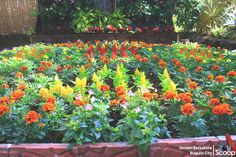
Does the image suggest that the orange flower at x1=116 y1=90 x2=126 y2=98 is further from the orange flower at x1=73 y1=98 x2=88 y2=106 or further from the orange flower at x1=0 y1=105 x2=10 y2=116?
the orange flower at x1=0 y1=105 x2=10 y2=116

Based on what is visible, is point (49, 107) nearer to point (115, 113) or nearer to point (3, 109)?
point (3, 109)

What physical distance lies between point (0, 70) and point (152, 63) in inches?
72.3

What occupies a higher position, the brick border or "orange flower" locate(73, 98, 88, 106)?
"orange flower" locate(73, 98, 88, 106)

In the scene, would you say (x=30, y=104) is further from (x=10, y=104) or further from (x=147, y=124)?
(x=147, y=124)

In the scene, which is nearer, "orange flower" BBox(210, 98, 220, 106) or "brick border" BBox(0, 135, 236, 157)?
"brick border" BBox(0, 135, 236, 157)

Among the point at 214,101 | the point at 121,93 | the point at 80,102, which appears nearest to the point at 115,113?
the point at 121,93

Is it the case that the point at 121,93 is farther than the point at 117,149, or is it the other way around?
the point at 121,93

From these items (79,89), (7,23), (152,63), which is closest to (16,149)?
(79,89)

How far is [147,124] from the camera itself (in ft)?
8.29

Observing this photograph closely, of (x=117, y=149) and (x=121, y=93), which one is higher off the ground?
(x=121, y=93)

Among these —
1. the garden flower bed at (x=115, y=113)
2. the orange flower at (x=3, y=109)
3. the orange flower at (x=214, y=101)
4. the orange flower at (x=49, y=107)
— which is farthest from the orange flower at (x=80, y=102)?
the orange flower at (x=214, y=101)

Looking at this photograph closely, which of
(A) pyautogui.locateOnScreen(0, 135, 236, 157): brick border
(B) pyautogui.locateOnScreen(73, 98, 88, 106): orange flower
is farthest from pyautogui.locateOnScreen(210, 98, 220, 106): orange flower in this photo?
(B) pyautogui.locateOnScreen(73, 98, 88, 106): orange flower

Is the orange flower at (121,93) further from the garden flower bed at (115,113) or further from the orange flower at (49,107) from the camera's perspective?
the orange flower at (49,107)

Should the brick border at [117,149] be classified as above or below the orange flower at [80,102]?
below
